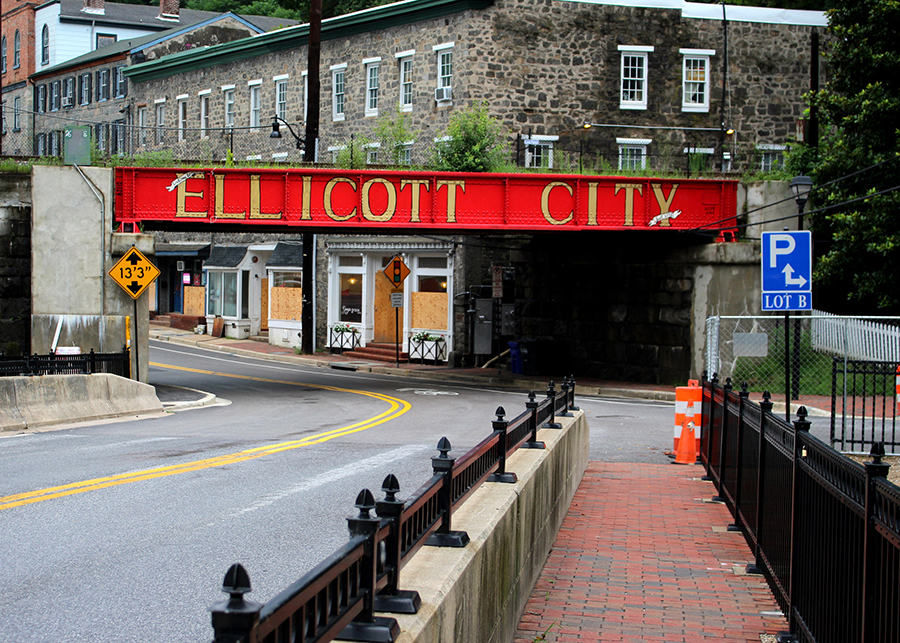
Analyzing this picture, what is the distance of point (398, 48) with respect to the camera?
122 feet

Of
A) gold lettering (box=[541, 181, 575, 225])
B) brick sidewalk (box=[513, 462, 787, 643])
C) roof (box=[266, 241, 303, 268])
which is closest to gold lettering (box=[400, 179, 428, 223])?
gold lettering (box=[541, 181, 575, 225])

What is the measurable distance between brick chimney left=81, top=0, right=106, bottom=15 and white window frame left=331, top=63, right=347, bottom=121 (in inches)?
1299

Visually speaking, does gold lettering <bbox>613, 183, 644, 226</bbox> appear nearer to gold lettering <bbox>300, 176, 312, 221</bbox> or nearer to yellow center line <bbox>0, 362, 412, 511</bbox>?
gold lettering <bbox>300, 176, 312, 221</bbox>

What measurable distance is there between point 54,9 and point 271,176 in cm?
4959

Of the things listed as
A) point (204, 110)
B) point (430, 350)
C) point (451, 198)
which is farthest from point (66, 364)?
point (204, 110)

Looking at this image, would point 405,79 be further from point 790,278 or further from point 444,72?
point 790,278

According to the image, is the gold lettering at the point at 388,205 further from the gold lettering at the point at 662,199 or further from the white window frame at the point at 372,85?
the white window frame at the point at 372,85

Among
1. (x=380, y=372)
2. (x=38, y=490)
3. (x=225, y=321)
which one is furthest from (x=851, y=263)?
(x=225, y=321)

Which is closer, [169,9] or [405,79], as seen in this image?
[405,79]

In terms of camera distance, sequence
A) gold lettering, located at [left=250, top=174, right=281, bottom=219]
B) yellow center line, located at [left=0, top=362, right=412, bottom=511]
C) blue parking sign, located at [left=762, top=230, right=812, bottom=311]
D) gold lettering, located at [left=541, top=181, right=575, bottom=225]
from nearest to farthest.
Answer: yellow center line, located at [left=0, top=362, right=412, bottom=511] < blue parking sign, located at [left=762, top=230, right=812, bottom=311] < gold lettering, located at [left=250, top=174, right=281, bottom=219] < gold lettering, located at [left=541, top=181, right=575, bottom=225]

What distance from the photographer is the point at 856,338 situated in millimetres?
22188

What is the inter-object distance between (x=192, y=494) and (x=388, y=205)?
15.8m

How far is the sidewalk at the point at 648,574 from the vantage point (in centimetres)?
663

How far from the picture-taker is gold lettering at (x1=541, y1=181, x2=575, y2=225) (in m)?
26.0
